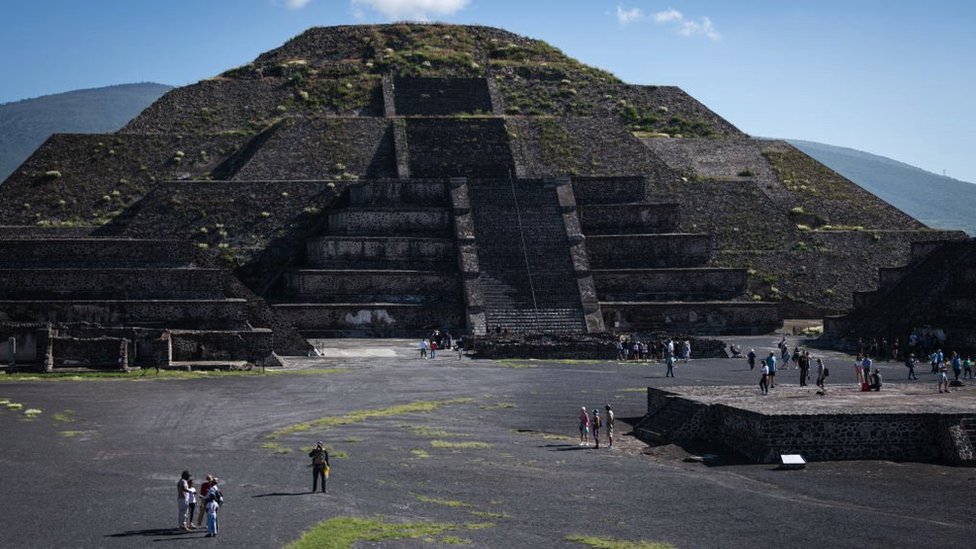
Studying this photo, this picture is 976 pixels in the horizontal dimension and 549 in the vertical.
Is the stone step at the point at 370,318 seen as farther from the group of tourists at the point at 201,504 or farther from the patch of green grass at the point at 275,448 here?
the group of tourists at the point at 201,504

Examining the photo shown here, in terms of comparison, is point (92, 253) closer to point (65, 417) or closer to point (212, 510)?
point (65, 417)

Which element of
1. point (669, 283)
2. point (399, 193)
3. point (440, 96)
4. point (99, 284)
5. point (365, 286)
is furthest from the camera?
point (440, 96)

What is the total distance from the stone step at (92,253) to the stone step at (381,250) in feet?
28.1

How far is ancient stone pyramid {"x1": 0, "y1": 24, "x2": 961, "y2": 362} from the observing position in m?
53.3

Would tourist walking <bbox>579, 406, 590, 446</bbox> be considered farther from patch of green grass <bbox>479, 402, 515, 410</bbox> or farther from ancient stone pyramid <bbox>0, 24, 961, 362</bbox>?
ancient stone pyramid <bbox>0, 24, 961, 362</bbox>

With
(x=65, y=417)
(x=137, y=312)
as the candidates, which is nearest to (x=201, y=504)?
(x=65, y=417)

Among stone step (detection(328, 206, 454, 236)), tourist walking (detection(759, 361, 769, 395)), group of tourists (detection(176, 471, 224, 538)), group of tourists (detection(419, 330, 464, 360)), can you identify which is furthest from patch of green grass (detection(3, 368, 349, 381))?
group of tourists (detection(176, 471, 224, 538))

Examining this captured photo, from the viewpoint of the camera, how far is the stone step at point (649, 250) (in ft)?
209

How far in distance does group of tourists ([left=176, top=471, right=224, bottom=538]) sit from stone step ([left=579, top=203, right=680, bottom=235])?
42.8 meters

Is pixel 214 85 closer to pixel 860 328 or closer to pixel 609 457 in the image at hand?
pixel 860 328

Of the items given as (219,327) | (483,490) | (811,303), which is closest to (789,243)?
(811,303)

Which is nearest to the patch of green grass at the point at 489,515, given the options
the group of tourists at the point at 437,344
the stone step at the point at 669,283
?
the group of tourists at the point at 437,344

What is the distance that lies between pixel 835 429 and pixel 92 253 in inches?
1238

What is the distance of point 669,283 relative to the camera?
62250 millimetres
